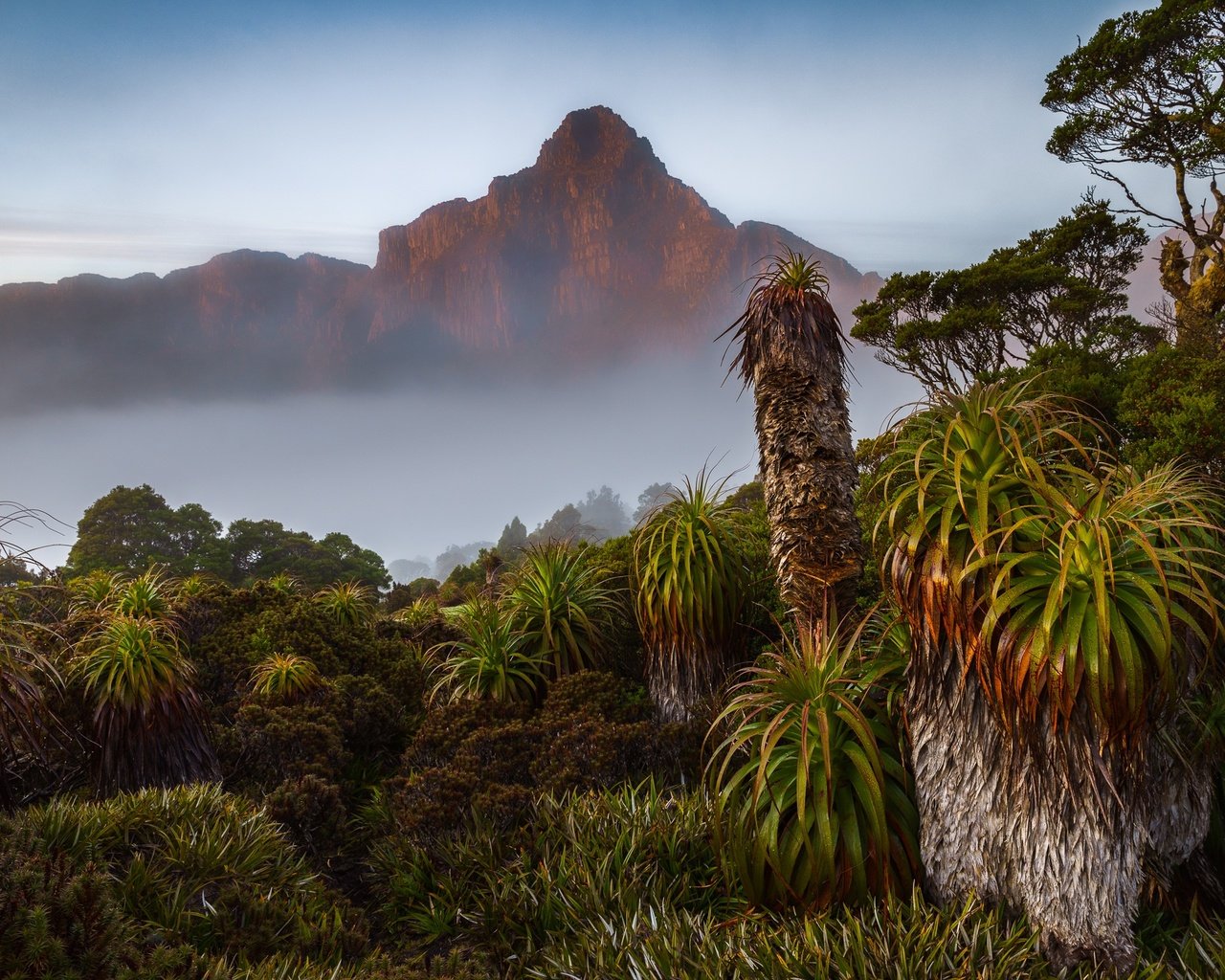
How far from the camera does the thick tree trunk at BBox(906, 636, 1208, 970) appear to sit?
Result: 2807mm

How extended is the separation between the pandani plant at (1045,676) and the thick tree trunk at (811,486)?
211 cm

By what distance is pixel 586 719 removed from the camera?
18.8 ft

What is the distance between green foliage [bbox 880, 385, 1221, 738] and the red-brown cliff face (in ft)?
516

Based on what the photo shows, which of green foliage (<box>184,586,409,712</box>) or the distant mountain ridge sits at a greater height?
the distant mountain ridge

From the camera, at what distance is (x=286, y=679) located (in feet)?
24.0

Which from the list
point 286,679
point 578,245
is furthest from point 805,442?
point 578,245

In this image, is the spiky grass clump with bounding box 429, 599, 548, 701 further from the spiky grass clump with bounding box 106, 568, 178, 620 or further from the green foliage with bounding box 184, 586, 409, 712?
the spiky grass clump with bounding box 106, 568, 178, 620

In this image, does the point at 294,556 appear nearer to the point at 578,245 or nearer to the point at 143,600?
the point at 143,600

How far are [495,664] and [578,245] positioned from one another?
172m

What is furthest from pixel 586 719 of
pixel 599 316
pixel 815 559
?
pixel 599 316

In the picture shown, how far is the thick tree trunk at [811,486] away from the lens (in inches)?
216

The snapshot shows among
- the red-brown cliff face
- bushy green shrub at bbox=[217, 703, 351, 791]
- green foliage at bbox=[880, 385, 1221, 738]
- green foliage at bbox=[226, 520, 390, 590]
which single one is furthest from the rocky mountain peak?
green foliage at bbox=[880, 385, 1221, 738]

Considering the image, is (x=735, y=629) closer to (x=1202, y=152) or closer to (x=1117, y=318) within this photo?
(x=1117, y=318)

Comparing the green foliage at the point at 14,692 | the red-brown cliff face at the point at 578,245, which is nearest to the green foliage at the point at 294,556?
the green foliage at the point at 14,692
